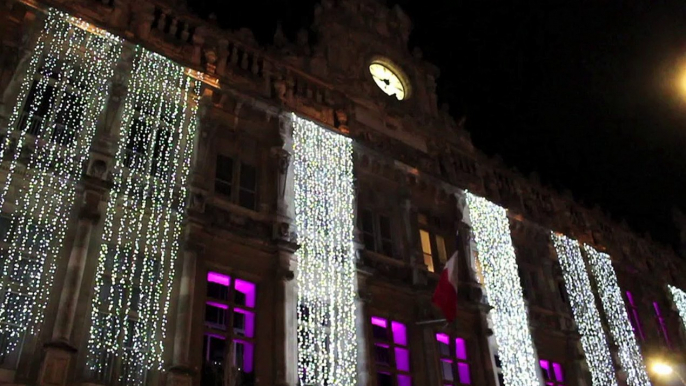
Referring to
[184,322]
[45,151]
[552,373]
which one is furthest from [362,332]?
[45,151]

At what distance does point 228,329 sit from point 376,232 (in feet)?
→ 20.0

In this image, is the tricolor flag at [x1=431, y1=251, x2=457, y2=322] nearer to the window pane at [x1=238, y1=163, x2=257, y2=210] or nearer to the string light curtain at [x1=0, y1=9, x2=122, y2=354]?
the window pane at [x1=238, y1=163, x2=257, y2=210]

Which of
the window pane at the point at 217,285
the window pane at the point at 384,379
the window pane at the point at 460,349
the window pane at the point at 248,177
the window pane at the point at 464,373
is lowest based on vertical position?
the window pane at the point at 384,379

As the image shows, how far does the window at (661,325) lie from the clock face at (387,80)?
45.4ft

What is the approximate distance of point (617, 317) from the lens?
2222 centimetres

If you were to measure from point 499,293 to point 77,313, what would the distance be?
475 inches

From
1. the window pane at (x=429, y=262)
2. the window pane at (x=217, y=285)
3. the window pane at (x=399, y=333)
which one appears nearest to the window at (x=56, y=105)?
the window pane at (x=217, y=285)

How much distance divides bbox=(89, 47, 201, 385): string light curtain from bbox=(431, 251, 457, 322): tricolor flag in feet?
21.8

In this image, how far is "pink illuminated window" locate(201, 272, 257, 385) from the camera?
12.7 meters

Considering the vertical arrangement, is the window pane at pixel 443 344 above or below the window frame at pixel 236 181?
below

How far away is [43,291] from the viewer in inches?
457

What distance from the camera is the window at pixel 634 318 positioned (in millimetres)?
23422

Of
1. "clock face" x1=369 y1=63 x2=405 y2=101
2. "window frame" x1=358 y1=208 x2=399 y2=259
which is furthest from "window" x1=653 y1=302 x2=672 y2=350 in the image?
"clock face" x1=369 y1=63 x2=405 y2=101

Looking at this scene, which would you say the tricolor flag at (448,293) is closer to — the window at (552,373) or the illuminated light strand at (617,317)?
the window at (552,373)
